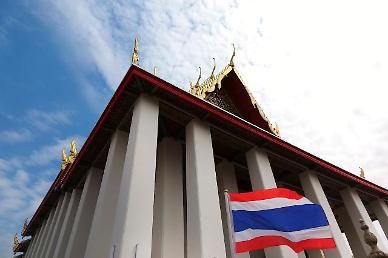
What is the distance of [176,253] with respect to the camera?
22.9 feet

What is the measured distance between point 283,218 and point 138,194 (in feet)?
8.50

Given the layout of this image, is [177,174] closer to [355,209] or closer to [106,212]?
[106,212]

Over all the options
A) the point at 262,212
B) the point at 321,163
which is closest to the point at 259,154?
the point at 321,163

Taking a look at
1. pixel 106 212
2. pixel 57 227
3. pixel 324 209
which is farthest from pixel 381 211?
pixel 57 227

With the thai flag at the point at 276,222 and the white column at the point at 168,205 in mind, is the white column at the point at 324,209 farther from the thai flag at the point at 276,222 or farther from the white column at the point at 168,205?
the white column at the point at 168,205

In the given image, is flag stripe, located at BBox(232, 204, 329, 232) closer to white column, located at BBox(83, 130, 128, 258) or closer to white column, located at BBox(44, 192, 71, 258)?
white column, located at BBox(83, 130, 128, 258)

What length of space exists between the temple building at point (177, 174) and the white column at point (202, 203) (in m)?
0.02

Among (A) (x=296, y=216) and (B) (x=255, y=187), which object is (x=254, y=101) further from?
(A) (x=296, y=216)

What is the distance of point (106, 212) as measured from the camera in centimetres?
697

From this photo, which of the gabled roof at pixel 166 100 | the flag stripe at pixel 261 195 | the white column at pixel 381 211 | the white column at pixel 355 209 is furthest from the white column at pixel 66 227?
the white column at pixel 381 211

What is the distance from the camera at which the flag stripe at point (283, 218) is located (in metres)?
4.39

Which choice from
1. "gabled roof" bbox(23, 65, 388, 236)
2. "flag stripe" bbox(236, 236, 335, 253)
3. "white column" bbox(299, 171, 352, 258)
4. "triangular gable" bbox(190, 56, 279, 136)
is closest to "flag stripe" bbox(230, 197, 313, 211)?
"flag stripe" bbox(236, 236, 335, 253)

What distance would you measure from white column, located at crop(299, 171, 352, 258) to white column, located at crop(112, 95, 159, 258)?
6.05 m

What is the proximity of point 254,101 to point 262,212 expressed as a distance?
8141mm
